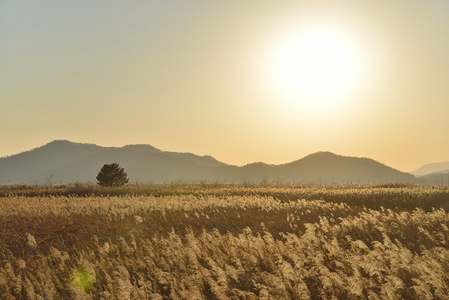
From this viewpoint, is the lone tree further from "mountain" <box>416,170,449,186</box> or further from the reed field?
"mountain" <box>416,170,449,186</box>

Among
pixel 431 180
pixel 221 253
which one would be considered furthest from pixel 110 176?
pixel 431 180

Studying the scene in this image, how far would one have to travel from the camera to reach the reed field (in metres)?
7.89

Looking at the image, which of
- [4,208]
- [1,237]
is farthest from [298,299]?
[4,208]

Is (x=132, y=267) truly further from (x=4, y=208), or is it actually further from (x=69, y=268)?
(x=4, y=208)

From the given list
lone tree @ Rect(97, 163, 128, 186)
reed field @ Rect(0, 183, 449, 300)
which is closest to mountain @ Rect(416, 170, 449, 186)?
lone tree @ Rect(97, 163, 128, 186)

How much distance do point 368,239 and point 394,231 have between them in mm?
1533

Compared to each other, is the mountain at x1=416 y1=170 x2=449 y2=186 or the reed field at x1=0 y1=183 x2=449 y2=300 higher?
the mountain at x1=416 y1=170 x2=449 y2=186

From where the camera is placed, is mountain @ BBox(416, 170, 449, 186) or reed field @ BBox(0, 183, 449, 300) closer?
reed field @ BBox(0, 183, 449, 300)

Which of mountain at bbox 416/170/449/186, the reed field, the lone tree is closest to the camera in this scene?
the reed field

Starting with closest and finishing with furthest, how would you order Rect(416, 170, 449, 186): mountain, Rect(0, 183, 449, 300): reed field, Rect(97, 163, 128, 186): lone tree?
Rect(0, 183, 449, 300): reed field, Rect(97, 163, 128, 186): lone tree, Rect(416, 170, 449, 186): mountain

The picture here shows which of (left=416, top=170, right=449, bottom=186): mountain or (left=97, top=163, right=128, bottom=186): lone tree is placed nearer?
(left=97, top=163, right=128, bottom=186): lone tree

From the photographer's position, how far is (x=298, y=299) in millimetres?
7562

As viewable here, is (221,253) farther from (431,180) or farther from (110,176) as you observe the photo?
(431,180)

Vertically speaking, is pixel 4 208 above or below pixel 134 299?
above
